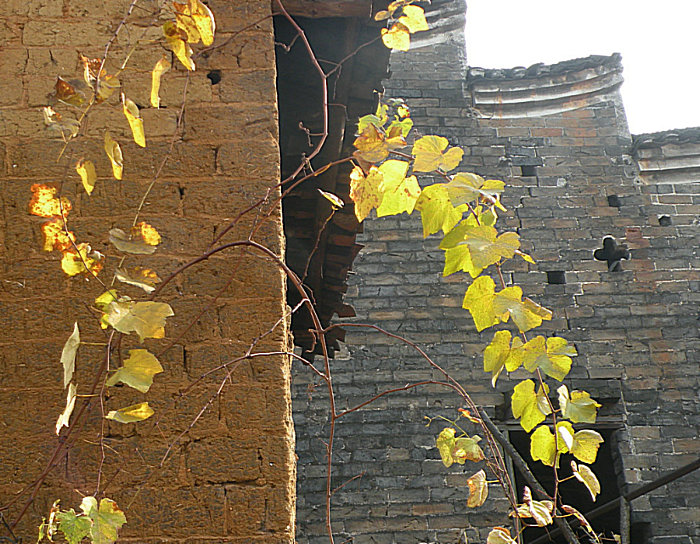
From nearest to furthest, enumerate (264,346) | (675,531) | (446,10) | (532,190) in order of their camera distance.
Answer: (264,346), (675,531), (532,190), (446,10)

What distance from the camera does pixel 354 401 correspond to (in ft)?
22.2

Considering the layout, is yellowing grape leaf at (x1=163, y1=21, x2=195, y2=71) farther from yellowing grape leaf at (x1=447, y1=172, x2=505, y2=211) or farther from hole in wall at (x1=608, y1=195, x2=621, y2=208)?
hole in wall at (x1=608, y1=195, x2=621, y2=208)

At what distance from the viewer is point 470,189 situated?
166 centimetres

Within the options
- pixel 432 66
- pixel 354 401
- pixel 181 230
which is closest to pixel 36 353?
pixel 181 230

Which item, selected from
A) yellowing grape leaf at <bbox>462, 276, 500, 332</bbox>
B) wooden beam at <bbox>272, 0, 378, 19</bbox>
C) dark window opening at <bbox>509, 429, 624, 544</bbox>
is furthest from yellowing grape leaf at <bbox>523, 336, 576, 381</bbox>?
dark window opening at <bbox>509, 429, 624, 544</bbox>

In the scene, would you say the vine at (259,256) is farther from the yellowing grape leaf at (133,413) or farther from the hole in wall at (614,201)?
the hole in wall at (614,201)

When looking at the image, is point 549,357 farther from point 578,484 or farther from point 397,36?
point 578,484

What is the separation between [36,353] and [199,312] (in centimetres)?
39

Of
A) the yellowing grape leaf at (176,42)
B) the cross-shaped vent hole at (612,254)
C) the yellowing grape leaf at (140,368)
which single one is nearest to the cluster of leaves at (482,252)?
the yellowing grape leaf at (176,42)

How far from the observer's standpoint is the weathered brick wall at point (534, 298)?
257 inches

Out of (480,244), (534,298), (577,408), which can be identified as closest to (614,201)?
(534,298)

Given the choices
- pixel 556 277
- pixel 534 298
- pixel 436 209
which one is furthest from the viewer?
pixel 556 277

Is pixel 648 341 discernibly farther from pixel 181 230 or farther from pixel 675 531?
pixel 181 230

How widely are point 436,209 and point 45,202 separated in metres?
0.93
